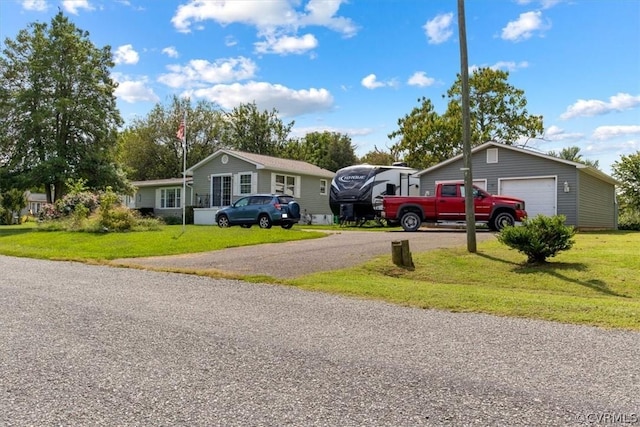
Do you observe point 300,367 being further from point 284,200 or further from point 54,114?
point 54,114

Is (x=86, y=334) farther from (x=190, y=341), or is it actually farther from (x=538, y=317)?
(x=538, y=317)

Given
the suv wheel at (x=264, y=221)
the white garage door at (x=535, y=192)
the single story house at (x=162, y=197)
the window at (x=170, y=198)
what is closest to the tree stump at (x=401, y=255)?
the suv wheel at (x=264, y=221)

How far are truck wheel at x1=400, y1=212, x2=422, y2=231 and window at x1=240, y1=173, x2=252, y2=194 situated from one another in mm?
11776

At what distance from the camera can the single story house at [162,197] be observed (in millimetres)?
34156

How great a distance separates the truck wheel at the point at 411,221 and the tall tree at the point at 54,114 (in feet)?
68.0

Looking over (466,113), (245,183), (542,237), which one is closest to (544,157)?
(466,113)

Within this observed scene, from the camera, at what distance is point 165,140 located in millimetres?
50531

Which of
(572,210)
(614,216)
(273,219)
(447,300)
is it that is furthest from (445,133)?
(447,300)

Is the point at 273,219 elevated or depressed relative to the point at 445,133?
depressed

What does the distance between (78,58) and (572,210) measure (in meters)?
30.6

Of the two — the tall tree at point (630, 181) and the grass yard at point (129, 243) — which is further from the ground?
the tall tree at point (630, 181)

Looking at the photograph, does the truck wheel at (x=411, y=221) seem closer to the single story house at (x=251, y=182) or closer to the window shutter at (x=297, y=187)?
the single story house at (x=251, y=182)

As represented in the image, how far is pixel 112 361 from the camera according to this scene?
14.5 feet

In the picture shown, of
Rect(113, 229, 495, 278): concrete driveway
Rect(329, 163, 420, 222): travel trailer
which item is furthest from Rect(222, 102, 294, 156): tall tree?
Result: Rect(113, 229, 495, 278): concrete driveway
